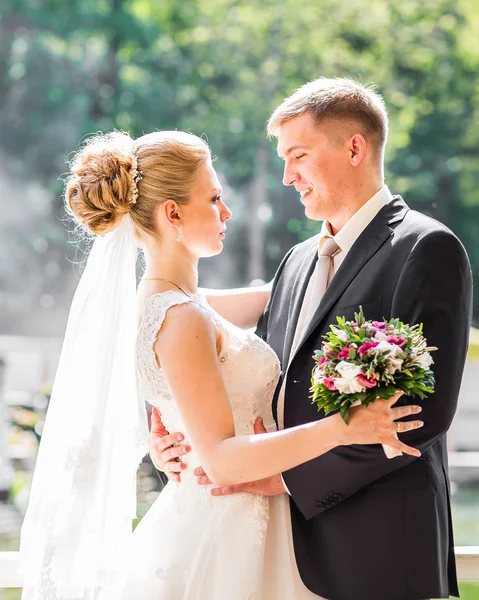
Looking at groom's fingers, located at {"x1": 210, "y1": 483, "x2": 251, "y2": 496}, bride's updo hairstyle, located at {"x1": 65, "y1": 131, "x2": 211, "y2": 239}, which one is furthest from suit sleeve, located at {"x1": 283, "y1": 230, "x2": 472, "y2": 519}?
bride's updo hairstyle, located at {"x1": 65, "y1": 131, "x2": 211, "y2": 239}

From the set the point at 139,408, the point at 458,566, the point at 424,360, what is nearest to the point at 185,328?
the point at 139,408

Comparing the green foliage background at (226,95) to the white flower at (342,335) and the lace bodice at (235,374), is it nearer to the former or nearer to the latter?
the lace bodice at (235,374)

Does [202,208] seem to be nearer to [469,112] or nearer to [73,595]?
[73,595]

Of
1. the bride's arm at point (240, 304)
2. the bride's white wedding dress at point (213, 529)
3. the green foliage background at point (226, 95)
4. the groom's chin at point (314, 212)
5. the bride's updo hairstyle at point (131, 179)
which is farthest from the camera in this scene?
the green foliage background at point (226, 95)

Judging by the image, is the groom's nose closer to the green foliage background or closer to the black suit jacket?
the black suit jacket

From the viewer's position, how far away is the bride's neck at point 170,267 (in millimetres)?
2004

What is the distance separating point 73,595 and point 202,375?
663mm

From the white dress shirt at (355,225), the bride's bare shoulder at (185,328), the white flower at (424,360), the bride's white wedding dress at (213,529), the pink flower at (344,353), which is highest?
the white dress shirt at (355,225)

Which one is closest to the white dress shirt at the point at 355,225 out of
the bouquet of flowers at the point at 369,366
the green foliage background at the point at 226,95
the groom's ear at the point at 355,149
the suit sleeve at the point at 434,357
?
the groom's ear at the point at 355,149

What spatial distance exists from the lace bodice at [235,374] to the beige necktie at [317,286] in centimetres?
9

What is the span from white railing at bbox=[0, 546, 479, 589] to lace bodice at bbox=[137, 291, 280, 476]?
86cm

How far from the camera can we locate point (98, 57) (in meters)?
6.19

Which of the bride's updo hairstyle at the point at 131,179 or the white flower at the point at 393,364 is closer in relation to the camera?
the white flower at the point at 393,364

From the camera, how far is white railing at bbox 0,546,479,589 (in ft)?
8.07
